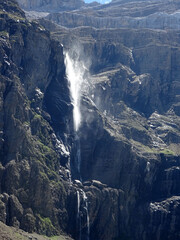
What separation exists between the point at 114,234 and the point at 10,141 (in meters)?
51.6

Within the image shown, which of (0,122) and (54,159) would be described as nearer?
(0,122)

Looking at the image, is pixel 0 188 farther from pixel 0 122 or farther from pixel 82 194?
pixel 82 194

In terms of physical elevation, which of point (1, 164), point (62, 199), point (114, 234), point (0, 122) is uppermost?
point (0, 122)

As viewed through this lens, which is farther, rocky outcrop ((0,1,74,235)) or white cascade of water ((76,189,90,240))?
white cascade of water ((76,189,90,240))

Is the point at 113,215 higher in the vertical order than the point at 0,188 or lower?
lower

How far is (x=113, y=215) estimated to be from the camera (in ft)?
637

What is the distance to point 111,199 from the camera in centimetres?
19525

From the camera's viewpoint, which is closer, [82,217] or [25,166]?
[25,166]

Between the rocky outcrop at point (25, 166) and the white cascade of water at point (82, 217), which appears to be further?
the white cascade of water at point (82, 217)

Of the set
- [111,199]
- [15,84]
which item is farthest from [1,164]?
[111,199]

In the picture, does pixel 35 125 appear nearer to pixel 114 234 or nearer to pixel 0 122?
pixel 0 122

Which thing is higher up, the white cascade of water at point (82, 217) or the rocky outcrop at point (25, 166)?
the rocky outcrop at point (25, 166)

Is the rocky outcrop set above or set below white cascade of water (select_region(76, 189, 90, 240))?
above

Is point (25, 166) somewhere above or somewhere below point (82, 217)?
above
